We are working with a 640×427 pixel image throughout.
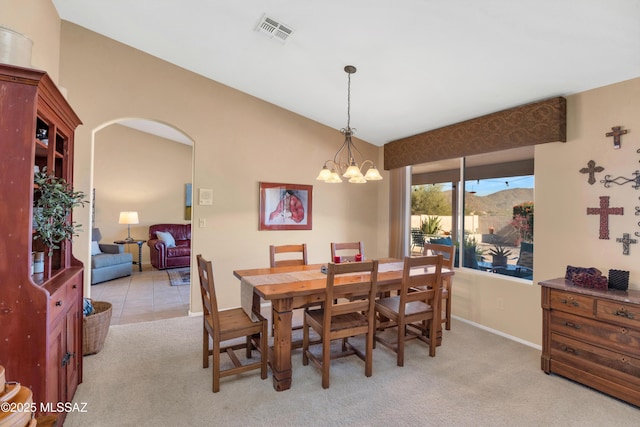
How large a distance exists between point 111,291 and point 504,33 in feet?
20.3

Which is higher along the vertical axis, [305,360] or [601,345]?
[601,345]

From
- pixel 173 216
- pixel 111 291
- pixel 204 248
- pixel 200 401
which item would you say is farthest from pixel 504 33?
pixel 173 216

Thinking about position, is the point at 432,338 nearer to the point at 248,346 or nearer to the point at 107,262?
the point at 248,346

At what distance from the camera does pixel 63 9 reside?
10.5 feet

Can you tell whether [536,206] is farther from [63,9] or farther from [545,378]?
[63,9]

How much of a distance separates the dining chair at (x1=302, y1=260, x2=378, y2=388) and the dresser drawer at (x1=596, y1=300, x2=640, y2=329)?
1.69 metres

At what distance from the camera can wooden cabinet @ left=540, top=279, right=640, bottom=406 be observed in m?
2.21

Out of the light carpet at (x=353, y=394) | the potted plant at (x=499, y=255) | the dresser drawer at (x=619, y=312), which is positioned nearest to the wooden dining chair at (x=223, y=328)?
the light carpet at (x=353, y=394)

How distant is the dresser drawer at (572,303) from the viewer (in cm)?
240

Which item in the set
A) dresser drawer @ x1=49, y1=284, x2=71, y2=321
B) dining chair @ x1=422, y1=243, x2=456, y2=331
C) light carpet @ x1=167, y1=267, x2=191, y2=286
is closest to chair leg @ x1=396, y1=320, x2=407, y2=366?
dining chair @ x1=422, y1=243, x2=456, y2=331

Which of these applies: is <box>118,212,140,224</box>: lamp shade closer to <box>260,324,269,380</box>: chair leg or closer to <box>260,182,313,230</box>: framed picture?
<box>260,182,313,230</box>: framed picture

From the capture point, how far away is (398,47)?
8.89 ft

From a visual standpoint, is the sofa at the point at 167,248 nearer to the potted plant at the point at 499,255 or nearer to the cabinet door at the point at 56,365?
the cabinet door at the point at 56,365

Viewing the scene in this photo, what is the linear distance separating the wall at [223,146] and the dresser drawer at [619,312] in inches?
116
